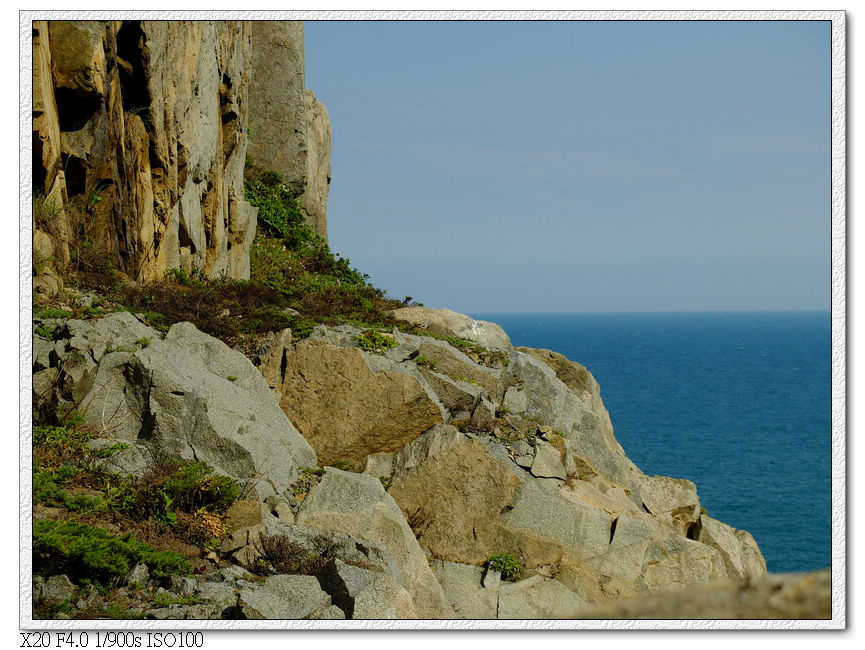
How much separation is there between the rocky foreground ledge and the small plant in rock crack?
0.03 metres

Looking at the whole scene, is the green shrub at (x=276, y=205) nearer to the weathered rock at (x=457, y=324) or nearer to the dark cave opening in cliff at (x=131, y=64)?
the weathered rock at (x=457, y=324)

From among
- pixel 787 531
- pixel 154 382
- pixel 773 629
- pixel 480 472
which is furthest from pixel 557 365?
pixel 787 531

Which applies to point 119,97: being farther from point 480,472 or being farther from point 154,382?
point 480,472

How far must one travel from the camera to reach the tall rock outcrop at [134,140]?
42.0ft

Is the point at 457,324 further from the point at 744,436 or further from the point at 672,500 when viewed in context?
the point at 744,436

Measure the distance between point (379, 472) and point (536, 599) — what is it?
3081mm

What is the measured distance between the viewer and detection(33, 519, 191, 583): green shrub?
701cm

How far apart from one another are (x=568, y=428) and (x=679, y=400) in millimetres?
59584

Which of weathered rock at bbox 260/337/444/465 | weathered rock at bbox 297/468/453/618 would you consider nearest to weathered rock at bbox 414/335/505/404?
weathered rock at bbox 260/337/444/465

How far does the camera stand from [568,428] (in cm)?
1436

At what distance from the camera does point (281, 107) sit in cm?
3075

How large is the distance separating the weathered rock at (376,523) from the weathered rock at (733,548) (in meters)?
7.31

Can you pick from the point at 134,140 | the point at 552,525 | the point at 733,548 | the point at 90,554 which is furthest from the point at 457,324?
the point at 90,554

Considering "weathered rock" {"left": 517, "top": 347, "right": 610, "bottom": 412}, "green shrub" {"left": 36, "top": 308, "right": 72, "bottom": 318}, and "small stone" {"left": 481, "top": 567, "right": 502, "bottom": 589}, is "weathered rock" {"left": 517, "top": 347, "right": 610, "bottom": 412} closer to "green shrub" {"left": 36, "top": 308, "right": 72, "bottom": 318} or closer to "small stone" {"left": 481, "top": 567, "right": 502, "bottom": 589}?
"small stone" {"left": 481, "top": 567, "right": 502, "bottom": 589}
